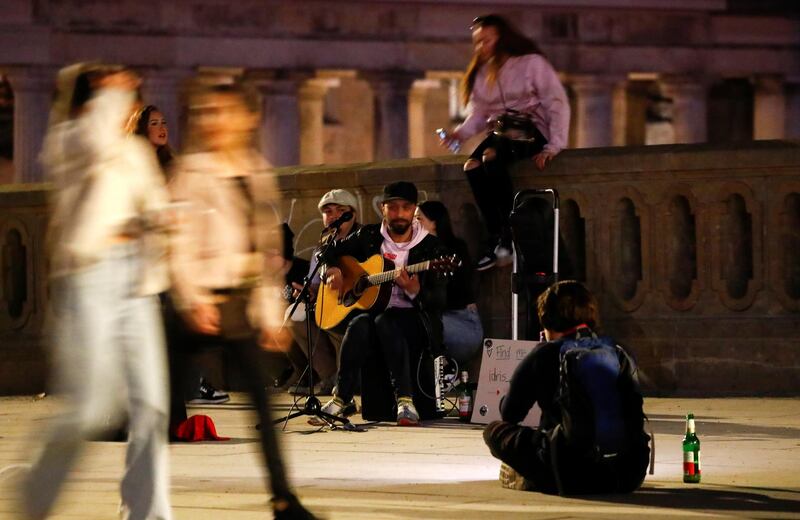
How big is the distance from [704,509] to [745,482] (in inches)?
41.0

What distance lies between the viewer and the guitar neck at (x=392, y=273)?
14398mm

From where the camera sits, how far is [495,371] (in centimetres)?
1398

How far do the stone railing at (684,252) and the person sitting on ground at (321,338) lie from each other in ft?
3.69

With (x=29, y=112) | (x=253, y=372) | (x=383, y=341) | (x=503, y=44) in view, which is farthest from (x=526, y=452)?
(x=29, y=112)

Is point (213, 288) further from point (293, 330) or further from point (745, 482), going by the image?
point (293, 330)

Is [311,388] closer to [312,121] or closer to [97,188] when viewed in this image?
[97,188]

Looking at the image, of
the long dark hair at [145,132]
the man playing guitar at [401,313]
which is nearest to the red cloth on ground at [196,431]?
the man playing guitar at [401,313]

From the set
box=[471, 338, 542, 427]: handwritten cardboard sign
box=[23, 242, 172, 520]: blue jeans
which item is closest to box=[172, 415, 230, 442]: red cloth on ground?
box=[471, 338, 542, 427]: handwritten cardboard sign

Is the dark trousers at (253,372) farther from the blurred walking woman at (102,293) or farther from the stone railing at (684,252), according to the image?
the stone railing at (684,252)

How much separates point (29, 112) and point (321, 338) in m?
49.9

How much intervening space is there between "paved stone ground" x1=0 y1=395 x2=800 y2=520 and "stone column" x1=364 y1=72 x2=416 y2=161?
181ft

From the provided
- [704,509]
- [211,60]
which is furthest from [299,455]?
[211,60]

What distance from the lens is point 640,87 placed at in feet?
250

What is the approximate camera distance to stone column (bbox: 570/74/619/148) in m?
71.9
